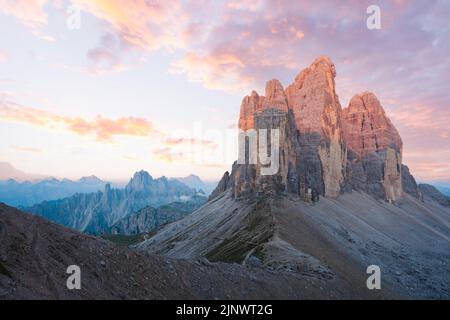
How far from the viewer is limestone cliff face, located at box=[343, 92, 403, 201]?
543 feet

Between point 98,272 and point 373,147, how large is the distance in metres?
176

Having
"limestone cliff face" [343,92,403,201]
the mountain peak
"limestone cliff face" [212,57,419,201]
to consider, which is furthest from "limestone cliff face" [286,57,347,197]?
"limestone cliff face" [343,92,403,201]

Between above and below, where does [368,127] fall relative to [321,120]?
above

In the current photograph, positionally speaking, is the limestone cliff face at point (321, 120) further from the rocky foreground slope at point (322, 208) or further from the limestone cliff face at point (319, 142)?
the rocky foreground slope at point (322, 208)

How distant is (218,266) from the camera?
34.3 metres

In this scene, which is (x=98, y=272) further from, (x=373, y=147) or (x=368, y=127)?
(x=368, y=127)

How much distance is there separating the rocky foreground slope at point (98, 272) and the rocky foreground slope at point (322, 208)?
51.6 feet

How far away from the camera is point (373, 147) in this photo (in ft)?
589

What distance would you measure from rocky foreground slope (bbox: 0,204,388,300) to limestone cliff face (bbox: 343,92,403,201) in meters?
139

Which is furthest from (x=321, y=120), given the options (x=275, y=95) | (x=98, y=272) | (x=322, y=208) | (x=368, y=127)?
(x=98, y=272)

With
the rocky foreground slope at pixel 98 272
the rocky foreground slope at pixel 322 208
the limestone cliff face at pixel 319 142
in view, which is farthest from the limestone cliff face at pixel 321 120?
the rocky foreground slope at pixel 98 272

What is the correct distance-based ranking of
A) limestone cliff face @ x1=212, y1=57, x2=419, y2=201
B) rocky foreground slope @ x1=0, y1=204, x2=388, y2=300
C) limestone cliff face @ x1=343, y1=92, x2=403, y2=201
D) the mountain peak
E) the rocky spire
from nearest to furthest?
rocky foreground slope @ x1=0, y1=204, x2=388, y2=300
limestone cliff face @ x1=212, y1=57, x2=419, y2=201
the mountain peak
limestone cliff face @ x1=343, y1=92, x2=403, y2=201
the rocky spire

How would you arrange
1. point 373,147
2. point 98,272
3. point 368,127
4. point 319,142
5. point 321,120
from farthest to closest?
point 368,127 → point 373,147 → point 321,120 → point 319,142 → point 98,272

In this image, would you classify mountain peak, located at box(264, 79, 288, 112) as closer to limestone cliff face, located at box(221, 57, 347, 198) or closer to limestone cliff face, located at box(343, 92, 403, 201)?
limestone cliff face, located at box(221, 57, 347, 198)
